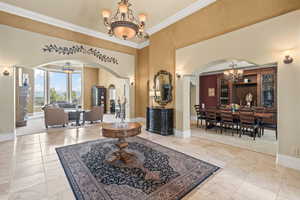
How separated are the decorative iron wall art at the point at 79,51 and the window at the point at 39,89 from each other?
661 cm

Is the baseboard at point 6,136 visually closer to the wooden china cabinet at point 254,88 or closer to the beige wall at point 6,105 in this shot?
the beige wall at point 6,105

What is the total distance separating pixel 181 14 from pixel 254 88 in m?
5.92

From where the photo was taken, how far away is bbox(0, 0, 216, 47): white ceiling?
4164 mm

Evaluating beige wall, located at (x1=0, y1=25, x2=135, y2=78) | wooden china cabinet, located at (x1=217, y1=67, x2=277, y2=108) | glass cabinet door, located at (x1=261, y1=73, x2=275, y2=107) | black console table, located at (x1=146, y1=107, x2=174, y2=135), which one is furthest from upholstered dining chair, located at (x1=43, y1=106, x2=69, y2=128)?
glass cabinet door, located at (x1=261, y1=73, x2=275, y2=107)

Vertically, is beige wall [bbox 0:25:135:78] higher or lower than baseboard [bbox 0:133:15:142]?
higher

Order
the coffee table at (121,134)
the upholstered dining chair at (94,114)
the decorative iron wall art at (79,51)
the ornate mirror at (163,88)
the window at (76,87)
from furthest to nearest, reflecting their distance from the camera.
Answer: the window at (76,87), the upholstered dining chair at (94,114), the ornate mirror at (163,88), the decorative iron wall art at (79,51), the coffee table at (121,134)

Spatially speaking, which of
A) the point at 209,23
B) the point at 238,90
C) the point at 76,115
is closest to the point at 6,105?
the point at 76,115

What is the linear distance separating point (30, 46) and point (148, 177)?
5748mm

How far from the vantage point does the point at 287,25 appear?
2807mm

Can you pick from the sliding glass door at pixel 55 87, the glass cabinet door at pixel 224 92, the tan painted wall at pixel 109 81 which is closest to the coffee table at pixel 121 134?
the glass cabinet door at pixel 224 92

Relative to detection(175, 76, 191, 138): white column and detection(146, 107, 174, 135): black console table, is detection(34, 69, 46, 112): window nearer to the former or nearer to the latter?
detection(146, 107, 174, 135): black console table

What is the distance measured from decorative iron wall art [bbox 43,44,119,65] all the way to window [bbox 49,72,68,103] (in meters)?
7.07

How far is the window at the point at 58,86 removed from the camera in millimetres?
10990

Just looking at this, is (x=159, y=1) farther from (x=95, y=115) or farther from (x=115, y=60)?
(x=95, y=115)
